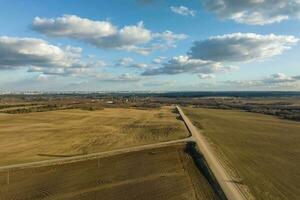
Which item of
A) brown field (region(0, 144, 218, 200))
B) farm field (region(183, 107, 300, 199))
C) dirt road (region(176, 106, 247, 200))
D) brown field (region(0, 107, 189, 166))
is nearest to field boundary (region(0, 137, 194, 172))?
brown field (region(0, 144, 218, 200))

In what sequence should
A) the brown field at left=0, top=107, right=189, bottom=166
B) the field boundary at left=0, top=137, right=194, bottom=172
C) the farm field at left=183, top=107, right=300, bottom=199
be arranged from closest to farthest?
1. the farm field at left=183, top=107, right=300, bottom=199
2. the field boundary at left=0, top=137, right=194, bottom=172
3. the brown field at left=0, top=107, right=189, bottom=166

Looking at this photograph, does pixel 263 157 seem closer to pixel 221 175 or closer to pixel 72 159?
pixel 221 175

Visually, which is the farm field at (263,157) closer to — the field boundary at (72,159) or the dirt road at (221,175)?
the dirt road at (221,175)

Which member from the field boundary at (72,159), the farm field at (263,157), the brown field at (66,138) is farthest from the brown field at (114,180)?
the brown field at (66,138)

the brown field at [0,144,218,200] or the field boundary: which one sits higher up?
the field boundary

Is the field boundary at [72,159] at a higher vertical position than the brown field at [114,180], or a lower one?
higher

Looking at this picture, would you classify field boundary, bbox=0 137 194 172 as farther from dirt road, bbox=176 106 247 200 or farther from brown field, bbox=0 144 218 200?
dirt road, bbox=176 106 247 200
